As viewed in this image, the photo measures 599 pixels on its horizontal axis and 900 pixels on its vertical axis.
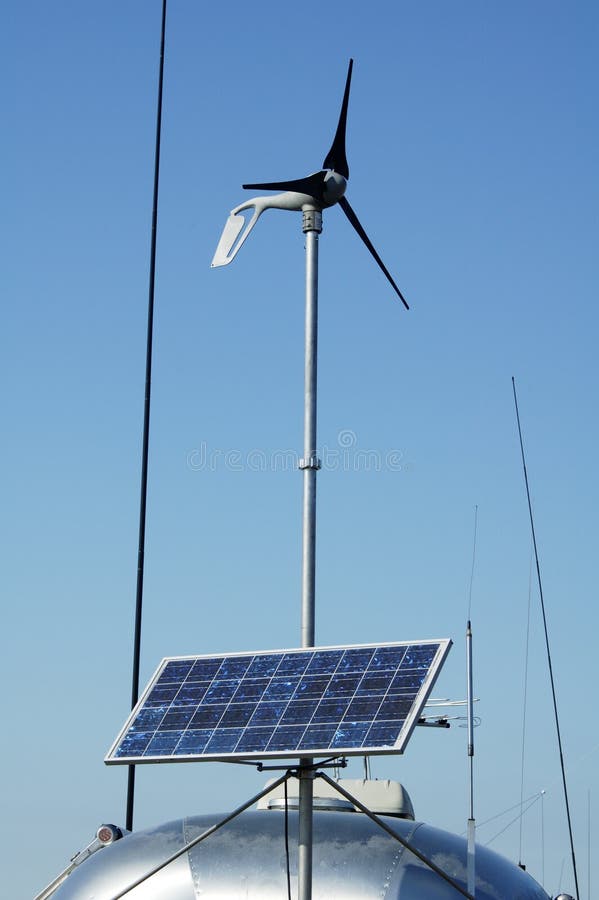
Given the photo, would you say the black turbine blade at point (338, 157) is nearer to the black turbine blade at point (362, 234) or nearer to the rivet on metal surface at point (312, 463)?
the black turbine blade at point (362, 234)

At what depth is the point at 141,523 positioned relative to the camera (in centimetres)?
2322

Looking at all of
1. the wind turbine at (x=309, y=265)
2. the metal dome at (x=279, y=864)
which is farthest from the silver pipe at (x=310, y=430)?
the metal dome at (x=279, y=864)

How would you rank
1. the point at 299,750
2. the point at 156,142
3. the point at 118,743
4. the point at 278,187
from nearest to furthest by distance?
the point at 299,750 → the point at 118,743 → the point at 278,187 → the point at 156,142

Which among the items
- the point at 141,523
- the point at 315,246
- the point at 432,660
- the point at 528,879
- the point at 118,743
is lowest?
the point at 528,879

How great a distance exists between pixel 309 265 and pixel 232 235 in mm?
1597

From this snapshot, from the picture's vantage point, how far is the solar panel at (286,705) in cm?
1406

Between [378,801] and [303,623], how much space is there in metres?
3.53

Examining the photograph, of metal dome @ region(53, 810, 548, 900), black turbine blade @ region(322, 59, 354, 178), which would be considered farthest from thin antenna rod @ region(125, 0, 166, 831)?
black turbine blade @ region(322, 59, 354, 178)

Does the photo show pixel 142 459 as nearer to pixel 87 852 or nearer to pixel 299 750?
pixel 87 852

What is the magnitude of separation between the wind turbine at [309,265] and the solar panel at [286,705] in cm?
43

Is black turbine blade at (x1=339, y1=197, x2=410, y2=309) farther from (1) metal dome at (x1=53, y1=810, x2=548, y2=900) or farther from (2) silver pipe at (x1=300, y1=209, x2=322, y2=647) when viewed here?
(1) metal dome at (x1=53, y1=810, x2=548, y2=900)

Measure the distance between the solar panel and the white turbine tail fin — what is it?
5.11m

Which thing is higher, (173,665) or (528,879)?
(173,665)

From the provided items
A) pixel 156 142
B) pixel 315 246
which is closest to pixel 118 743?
pixel 315 246
